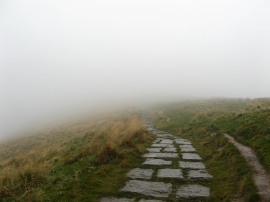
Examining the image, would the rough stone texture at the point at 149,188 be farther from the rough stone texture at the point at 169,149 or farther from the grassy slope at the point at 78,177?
the rough stone texture at the point at 169,149

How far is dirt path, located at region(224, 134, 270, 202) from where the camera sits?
972cm

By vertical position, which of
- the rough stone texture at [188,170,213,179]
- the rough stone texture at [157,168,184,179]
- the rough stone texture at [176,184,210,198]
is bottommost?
the rough stone texture at [176,184,210,198]

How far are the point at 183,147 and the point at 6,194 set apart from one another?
A: 391 inches

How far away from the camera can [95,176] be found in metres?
12.0

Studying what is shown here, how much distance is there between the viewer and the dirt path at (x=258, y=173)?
31.9ft

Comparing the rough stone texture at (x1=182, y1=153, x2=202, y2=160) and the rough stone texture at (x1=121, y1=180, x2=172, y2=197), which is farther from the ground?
the rough stone texture at (x1=182, y1=153, x2=202, y2=160)

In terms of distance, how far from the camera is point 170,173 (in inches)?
497

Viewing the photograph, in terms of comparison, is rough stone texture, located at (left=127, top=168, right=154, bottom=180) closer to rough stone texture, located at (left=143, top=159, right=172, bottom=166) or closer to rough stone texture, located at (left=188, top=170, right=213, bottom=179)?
rough stone texture, located at (left=143, top=159, right=172, bottom=166)

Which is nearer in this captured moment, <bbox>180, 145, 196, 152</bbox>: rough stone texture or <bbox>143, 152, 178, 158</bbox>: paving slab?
<bbox>143, 152, 178, 158</bbox>: paving slab

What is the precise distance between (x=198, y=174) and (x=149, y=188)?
8.24 ft

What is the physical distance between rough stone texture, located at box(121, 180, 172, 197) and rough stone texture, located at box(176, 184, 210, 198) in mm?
367

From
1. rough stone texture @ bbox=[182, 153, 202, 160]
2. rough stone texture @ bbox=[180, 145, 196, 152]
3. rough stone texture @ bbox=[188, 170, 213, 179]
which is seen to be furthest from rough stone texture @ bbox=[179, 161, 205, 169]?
rough stone texture @ bbox=[180, 145, 196, 152]

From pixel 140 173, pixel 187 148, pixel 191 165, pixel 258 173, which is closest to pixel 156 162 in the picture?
pixel 191 165

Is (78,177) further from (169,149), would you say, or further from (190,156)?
(169,149)
